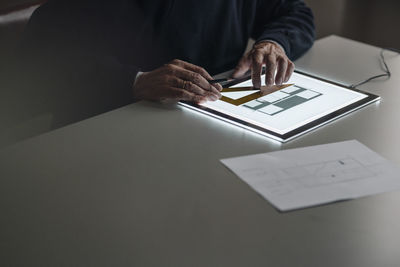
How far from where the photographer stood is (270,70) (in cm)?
137

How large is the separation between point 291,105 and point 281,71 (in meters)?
0.18

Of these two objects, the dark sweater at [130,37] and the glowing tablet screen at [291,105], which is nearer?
the glowing tablet screen at [291,105]

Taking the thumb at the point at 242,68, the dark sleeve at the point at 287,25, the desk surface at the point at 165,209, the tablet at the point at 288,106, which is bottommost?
the desk surface at the point at 165,209

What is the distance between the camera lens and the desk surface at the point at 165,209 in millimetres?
746

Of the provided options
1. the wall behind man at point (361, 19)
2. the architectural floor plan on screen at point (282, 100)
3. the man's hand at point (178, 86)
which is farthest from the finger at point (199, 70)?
the wall behind man at point (361, 19)

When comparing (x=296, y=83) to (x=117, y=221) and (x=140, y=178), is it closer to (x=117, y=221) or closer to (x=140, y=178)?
(x=140, y=178)

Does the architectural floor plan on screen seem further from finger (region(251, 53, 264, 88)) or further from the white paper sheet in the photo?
the white paper sheet

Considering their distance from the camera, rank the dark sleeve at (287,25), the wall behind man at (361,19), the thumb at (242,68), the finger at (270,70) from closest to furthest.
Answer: the finger at (270,70) < the thumb at (242,68) < the dark sleeve at (287,25) < the wall behind man at (361,19)

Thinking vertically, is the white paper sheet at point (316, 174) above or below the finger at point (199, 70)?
below

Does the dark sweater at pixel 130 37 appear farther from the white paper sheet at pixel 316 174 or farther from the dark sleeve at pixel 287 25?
the white paper sheet at pixel 316 174

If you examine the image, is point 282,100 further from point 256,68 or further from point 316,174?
point 316,174

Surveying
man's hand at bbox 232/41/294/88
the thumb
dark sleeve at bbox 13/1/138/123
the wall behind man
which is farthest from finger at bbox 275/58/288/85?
the wall behind man

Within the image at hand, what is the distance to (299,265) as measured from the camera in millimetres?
728

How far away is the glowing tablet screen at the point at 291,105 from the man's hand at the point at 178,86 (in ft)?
0.10
